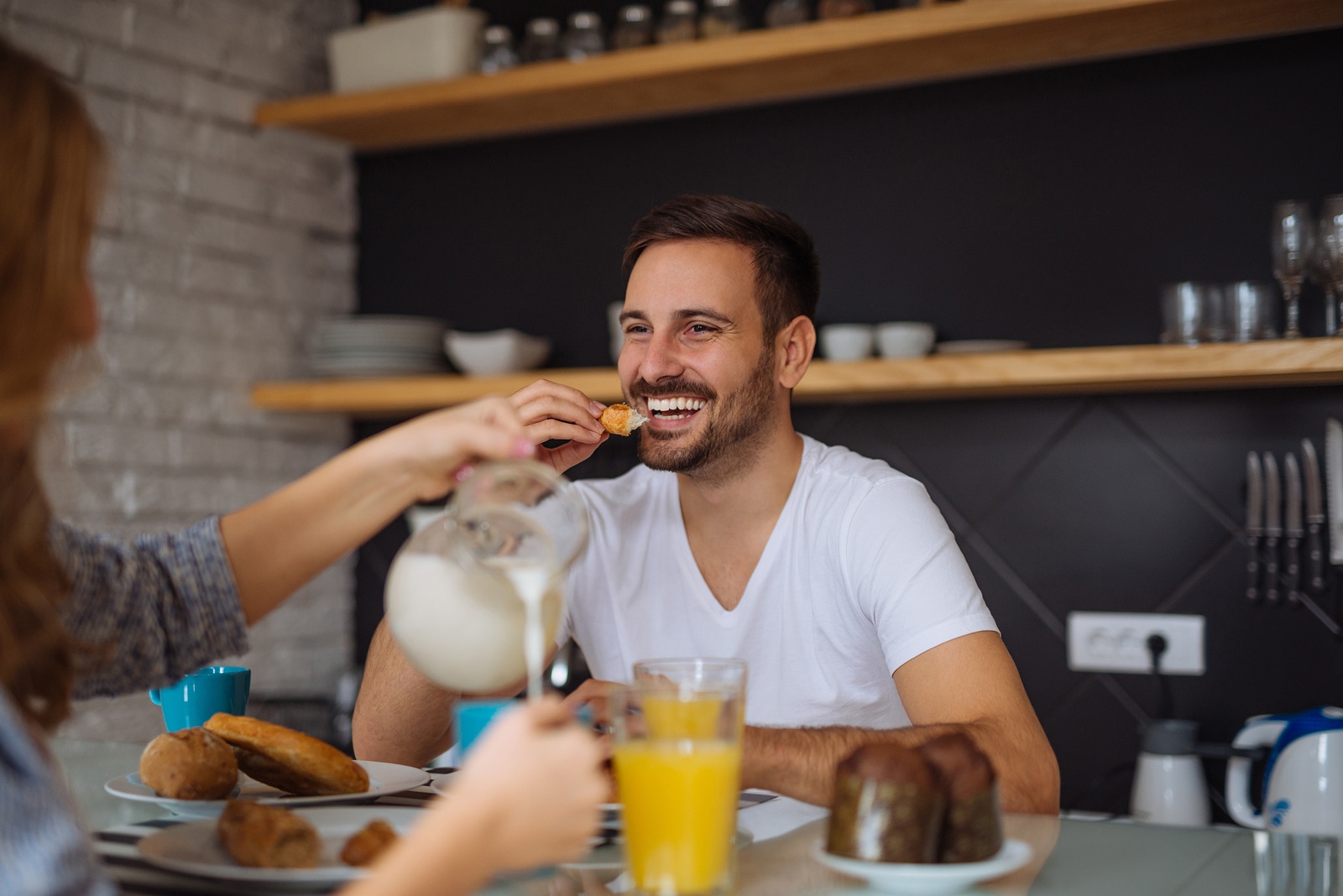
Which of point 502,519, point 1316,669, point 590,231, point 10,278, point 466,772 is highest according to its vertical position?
point 590,231

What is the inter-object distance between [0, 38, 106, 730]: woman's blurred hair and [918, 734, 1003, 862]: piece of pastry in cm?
59

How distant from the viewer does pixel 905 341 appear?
2.37 meters

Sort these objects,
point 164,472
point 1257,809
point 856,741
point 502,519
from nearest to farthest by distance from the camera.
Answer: point 502,519
point 856,741
point 1257,809
point 164,472

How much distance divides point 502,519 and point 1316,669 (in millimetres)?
2008

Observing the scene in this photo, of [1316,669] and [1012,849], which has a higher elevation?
[1012,849]

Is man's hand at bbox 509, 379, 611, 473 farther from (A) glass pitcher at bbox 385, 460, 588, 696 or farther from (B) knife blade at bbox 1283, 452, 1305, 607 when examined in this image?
(B) knife blade at bbox 1283, 452, 1305, 607

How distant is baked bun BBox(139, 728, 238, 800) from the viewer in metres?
1.01

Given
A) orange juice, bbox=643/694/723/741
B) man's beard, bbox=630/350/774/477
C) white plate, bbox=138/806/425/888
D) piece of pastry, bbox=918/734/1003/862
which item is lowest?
white plate, bbox=138/806/425/888

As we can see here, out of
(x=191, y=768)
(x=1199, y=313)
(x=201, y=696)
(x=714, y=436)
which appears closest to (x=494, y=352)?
(x=714, y=436)

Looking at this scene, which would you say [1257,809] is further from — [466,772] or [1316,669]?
[466,772]

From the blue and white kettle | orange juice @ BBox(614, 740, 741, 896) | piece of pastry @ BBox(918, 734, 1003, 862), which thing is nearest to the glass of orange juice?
orange juice @ BBox(614, 740, 741, 896)

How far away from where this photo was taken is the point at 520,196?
306 centimetres

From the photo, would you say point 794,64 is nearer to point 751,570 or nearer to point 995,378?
point 995,378

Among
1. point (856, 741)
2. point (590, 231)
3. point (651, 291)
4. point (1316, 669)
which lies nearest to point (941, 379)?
point (651, 291)
